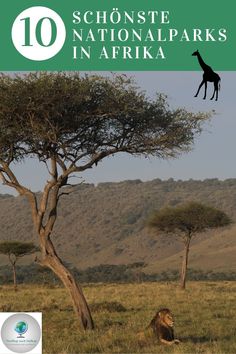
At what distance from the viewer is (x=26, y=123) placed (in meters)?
18.9

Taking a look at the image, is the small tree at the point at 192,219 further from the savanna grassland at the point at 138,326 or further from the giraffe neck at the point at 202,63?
the giraffe neck at the point at 202,63

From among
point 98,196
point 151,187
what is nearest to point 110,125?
point 98,196

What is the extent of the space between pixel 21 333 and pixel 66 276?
19.5 ft

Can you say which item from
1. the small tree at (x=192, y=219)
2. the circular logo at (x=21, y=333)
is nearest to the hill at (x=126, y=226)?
the small tree at (x=192, y=219)

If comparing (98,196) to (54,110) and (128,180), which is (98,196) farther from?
(54,110)

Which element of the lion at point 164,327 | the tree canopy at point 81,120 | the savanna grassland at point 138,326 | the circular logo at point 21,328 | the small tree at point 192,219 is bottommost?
the savanna grassland at point 138,326

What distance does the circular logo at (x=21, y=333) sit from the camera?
38.4ft

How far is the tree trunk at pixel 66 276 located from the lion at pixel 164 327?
13.3ft

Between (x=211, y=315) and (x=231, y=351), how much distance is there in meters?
8.10

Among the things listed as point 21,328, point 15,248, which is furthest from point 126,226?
point 21,328

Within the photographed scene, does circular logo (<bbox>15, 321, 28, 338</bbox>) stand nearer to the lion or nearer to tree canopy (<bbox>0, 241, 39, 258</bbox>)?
the lion

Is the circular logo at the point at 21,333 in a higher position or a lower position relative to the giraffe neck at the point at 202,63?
lower

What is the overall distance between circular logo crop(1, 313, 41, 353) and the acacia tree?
5.73 meters

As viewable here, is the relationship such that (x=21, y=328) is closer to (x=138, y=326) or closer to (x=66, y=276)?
(x=66, y=276)
